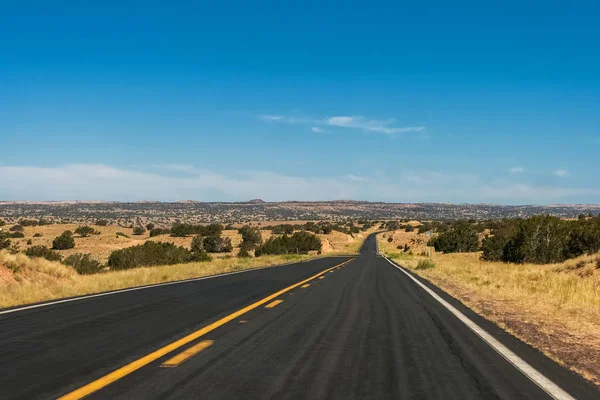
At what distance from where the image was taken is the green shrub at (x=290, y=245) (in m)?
57.3

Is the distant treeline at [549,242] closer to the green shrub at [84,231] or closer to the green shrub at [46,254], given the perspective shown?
the green shrub at [46,254]

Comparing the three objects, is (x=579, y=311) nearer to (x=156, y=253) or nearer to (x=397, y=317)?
(x=397, y=317)

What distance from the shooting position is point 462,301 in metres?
13.1

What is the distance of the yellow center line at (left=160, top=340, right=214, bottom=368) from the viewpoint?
18.3ft

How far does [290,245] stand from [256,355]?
55523 mm

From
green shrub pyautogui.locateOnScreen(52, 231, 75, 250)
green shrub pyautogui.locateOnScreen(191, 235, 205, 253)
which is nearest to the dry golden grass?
green shrub pyautogui.locateOnScreen(191, 235, 205, 253)

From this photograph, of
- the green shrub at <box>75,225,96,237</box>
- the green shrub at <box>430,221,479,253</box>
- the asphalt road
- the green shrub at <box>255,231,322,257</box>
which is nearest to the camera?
the asphalt road

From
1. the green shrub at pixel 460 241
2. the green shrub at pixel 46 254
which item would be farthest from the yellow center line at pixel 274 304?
the green shrub at pixel 460 241

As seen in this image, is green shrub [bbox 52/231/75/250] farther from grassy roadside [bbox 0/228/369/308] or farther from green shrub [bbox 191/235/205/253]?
grassy roadside [bbox 0/228/369/308]

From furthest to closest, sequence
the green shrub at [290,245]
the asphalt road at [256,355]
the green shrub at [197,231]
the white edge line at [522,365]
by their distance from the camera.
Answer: the green shrub at [197,231]
the green shrub at [290,245]
the white edge line at [522,365]
the asphalt road at [256,355]

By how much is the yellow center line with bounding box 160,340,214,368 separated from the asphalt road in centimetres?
1

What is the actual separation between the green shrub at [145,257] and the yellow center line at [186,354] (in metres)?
31.1

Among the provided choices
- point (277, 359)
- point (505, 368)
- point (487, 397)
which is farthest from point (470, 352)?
point (277, 359)

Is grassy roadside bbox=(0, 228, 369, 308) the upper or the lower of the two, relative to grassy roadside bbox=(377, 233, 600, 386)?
lower
